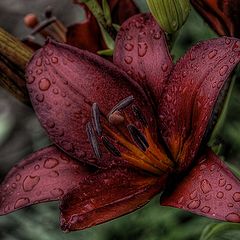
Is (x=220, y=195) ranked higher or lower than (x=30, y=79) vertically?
lower

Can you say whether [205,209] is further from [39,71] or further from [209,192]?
[39,71]

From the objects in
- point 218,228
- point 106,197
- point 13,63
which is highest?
point 13,63

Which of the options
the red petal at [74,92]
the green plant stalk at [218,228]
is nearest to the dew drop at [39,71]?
the red petal at [74,92]

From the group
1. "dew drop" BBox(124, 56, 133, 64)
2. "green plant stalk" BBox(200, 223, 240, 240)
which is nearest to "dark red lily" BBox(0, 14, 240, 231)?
"dew drop" BBox(124, 56, 133, 64)

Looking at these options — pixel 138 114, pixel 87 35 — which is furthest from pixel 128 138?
pixel 87 35

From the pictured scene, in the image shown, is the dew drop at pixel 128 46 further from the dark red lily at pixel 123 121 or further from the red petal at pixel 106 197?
the red petal at pixel 106 197

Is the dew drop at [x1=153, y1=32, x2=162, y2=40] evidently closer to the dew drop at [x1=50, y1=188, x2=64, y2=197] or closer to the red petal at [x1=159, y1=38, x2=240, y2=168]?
the red petal at [x1=159, y1=38, x2=240, y2=168]
